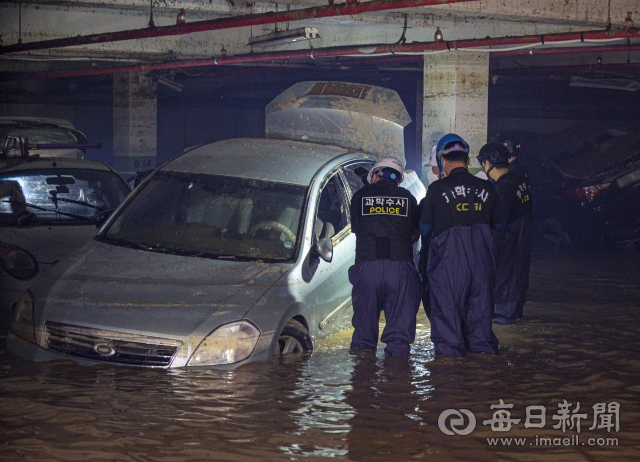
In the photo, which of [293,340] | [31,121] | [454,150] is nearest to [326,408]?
[293,340]

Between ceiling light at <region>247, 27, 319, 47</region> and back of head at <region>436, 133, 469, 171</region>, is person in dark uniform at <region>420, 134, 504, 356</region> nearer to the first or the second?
back of head at <region>436, 133, 469, 171</region>

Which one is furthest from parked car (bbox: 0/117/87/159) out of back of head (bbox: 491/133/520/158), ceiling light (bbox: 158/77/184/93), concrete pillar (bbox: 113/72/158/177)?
ceiling light (bbox: 158/77/184/93)

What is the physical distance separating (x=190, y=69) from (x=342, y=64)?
541 cm

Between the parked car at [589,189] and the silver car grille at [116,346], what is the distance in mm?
9825

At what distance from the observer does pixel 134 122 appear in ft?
67.2

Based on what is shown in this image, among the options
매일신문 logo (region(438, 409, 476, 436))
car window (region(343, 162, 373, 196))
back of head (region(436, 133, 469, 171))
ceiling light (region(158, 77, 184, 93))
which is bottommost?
매일신문 logo (region(438, 409, 476, 436))

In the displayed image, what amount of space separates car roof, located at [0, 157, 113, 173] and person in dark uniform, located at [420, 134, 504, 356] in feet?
12.6

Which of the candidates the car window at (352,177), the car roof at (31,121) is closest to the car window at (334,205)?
the car window at (352,177)

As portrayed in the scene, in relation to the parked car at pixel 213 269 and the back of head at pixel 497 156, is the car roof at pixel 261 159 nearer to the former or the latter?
the parked car at pixel 213 269

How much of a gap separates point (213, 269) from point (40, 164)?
3.20m

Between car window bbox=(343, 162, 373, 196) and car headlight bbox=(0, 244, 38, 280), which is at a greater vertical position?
car window bbox=(343, 162, 373, 196)

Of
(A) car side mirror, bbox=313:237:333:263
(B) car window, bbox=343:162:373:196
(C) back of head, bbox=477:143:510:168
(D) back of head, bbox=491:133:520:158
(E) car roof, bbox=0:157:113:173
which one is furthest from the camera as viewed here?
(D) back of head, bbox=491:133:520:158

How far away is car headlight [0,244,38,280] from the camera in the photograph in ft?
20.0

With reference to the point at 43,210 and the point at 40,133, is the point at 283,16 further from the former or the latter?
the point at 40,133
